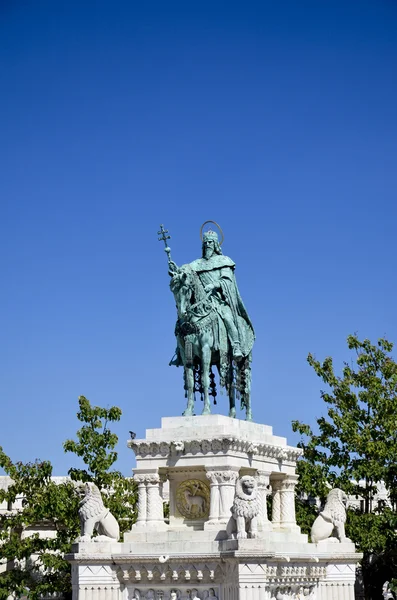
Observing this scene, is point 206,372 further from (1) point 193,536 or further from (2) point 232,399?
(1) point 193,536

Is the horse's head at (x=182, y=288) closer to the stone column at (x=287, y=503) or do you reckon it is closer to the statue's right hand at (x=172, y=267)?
the statue's right hand at (x=172, y=267)

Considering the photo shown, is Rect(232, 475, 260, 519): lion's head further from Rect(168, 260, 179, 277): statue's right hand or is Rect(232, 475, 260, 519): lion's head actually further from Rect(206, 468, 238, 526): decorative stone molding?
Rect(168, 260, 179, 277): statue's right hand

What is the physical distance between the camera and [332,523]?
92.0ft

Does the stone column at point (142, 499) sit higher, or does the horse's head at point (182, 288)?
the horse's head at point (182, 288)

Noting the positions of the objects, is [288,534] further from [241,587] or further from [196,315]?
[196,315]

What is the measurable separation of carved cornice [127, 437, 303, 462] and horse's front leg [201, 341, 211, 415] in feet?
3.26

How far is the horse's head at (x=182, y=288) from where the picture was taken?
26.8 metres

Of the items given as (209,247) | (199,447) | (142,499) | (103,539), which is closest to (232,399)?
(199,447)

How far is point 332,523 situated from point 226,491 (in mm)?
4348

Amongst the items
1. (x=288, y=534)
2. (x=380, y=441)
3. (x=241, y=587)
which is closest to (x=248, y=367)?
(x=288, y=534)

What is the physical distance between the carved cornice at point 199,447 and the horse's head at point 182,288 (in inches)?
129

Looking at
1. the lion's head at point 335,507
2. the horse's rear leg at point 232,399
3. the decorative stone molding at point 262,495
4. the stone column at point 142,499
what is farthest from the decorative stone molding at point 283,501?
the stone column at point 142,499

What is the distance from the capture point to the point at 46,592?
3597 centimetres

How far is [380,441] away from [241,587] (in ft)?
48.5
